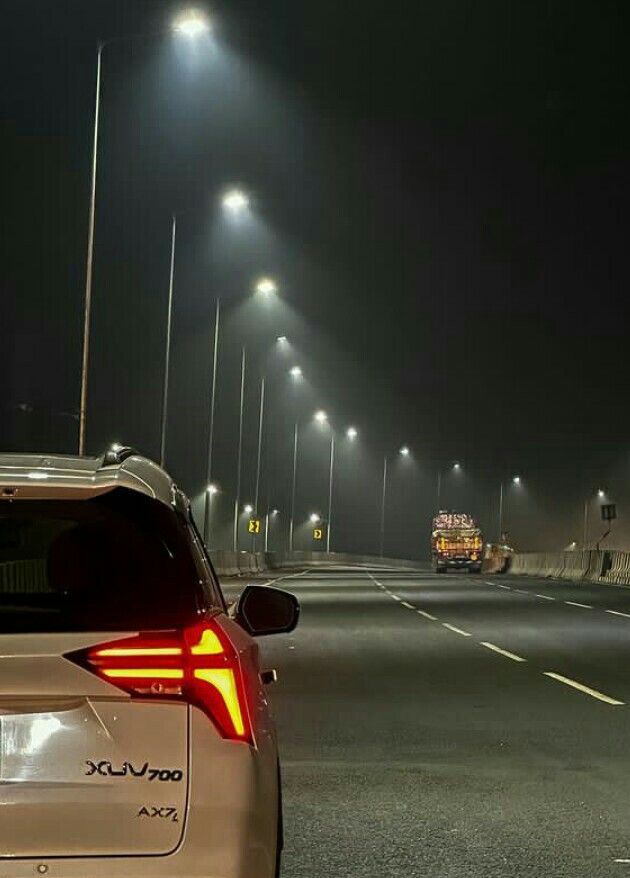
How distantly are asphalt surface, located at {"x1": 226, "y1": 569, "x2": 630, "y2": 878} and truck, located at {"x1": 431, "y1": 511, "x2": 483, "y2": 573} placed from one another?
59.0m

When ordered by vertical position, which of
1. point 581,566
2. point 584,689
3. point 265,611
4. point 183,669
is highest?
point 581,566

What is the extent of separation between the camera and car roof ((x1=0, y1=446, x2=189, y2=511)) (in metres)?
4.77

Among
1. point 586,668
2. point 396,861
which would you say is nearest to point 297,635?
point 586,668

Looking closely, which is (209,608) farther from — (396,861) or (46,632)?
(396,861)

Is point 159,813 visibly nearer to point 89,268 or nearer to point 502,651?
point 502,651

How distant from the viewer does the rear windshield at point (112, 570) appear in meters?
4.49

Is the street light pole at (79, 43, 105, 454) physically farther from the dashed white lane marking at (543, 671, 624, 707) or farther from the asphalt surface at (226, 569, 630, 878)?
the dashed white lane marking at (543, 671, 624, 707)

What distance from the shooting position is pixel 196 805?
4234 mm

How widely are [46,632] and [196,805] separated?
577 millimetres

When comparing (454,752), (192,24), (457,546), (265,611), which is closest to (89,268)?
(192,24)

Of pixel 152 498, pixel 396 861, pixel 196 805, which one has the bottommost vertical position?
pixel 396 861

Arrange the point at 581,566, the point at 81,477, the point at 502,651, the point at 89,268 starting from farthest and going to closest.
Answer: the point at 581,566 < the point at 89,268 < the point at 502,651 < the point at 81,477

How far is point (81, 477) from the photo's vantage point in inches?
194

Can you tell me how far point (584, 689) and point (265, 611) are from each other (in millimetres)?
10138
